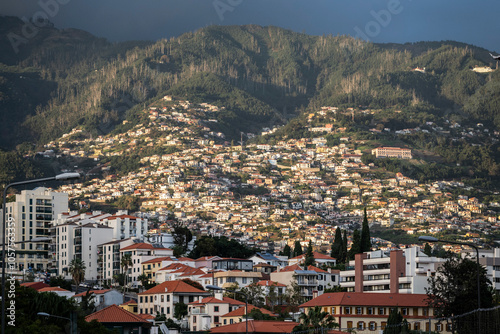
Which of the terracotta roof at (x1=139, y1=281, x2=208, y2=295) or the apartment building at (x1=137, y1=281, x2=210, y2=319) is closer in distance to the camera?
the apartment building at (x1=137, y1=281, x2=210, y2=319)

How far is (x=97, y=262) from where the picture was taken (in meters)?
132

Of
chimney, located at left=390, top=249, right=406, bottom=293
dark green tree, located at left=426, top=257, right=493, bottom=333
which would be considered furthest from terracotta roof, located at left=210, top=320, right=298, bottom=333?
chimney, located at left=390, top=249, right=406, bottom=293

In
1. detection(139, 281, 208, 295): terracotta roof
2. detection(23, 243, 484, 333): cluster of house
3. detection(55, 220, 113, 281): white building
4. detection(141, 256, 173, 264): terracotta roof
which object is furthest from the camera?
detection(55, 220, 113, 281): white building

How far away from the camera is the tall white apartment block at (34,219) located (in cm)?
13775

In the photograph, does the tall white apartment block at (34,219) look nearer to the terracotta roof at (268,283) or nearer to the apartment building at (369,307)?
the terracotta roof at (268,283)

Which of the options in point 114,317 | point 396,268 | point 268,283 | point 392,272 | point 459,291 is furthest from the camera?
point 268,283

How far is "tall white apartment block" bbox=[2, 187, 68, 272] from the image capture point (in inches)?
5423

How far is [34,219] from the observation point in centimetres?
14625

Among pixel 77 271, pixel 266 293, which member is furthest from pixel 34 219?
pixel 266 293

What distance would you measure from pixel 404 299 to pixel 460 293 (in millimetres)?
16481

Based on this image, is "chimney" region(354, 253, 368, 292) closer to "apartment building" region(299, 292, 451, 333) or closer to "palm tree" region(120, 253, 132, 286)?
"apartment building" region(299, 292, 451, 333)

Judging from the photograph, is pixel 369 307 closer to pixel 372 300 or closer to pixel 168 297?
pixel 372 300

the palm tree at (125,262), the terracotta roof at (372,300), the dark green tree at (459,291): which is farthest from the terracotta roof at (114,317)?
the palm tree at (125,262)

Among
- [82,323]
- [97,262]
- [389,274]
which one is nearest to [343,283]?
A: [389,274]
